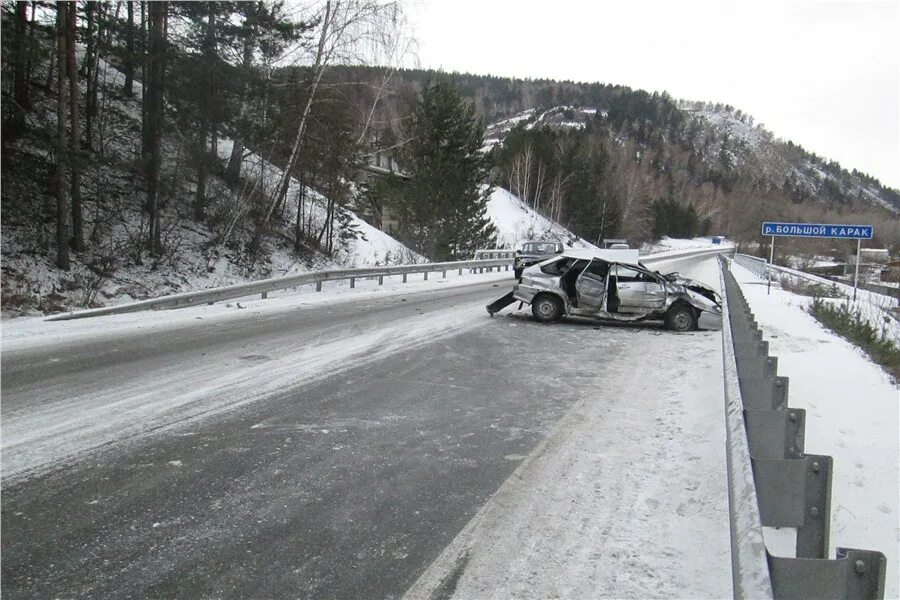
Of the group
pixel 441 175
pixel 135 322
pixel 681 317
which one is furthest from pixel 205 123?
pixel 441 175

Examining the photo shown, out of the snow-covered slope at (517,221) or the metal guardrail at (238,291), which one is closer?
the metal guardrail at (238,291)

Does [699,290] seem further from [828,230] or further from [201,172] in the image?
[201,172]

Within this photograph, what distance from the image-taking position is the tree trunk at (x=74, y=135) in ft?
51.4

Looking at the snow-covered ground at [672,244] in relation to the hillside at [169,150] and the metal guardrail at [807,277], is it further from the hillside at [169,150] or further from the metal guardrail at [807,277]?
the hillside at [169,150]

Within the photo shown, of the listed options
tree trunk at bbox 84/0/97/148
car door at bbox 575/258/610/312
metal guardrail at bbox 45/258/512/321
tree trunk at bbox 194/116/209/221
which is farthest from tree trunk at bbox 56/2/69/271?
car door at bbox 575/258/610/312

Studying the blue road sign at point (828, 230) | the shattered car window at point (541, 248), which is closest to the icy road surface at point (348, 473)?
the blue road sign at point (828, 230)

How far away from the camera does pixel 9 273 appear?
15.0 metres

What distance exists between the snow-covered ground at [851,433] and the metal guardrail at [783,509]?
77 centimetres

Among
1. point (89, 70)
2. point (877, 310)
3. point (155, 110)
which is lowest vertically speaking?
point (877, 310)

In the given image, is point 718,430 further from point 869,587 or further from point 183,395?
point 183,395

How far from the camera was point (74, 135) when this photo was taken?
1580cm

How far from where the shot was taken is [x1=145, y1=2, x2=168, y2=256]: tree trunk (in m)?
18.8

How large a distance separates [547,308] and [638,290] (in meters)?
1.84

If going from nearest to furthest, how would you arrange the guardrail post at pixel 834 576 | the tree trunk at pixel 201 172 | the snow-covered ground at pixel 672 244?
1. the guardrail post at pixel 834 576
2. the tree trunk at pixel 201 172
3. the snow-covered ground at pixel 672 244
